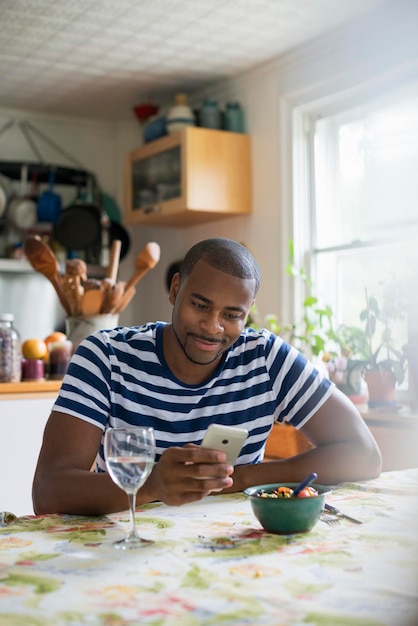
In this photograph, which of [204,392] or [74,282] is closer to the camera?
[204,392]

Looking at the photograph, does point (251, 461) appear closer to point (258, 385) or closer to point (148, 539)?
point (258, 385)

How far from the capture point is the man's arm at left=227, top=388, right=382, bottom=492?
1.54 m

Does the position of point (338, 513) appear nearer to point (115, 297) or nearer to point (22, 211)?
point (115, 297)

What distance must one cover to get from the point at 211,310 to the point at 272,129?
272cm

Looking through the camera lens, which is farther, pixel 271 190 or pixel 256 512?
pixel 271 190

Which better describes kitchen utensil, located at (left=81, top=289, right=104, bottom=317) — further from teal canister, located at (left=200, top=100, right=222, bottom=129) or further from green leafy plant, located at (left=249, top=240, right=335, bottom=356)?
teal canister, located at (left=200, top=100, right=222, bottom=129)

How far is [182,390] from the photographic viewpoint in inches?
64.5

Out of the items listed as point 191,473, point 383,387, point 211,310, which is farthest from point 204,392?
point 383,387

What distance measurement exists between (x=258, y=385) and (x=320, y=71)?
7.97 ft

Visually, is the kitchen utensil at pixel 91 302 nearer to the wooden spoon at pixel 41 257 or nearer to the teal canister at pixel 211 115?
the wooden spoon at pixel 41 257

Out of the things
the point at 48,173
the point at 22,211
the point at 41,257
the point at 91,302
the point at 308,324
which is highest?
the point at 48,173

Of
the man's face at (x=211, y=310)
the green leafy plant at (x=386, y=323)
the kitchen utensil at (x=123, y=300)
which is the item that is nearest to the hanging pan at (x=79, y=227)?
the kitchen utensil at (x=123, y=300)

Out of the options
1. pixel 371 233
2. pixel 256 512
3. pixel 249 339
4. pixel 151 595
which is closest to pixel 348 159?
pixel 371 233

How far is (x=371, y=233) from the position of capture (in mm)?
3688
